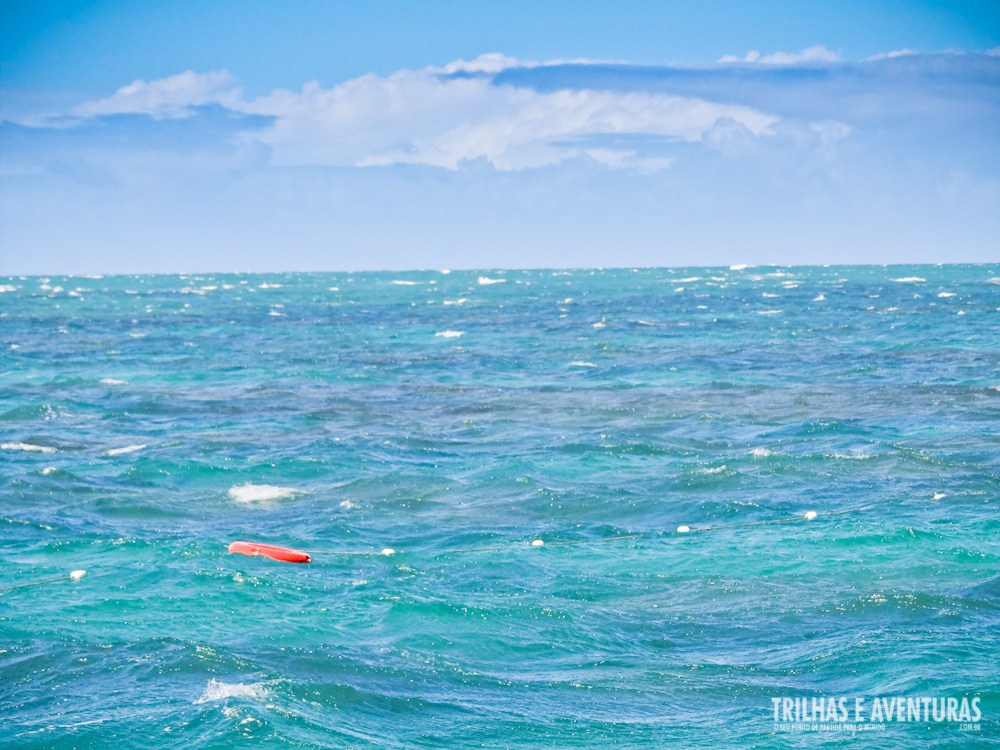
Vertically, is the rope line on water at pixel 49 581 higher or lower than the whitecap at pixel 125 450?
lower

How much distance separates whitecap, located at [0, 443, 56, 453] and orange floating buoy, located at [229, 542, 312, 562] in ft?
35.8

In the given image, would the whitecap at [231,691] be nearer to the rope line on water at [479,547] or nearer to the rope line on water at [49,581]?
the rope line on water at [479,547]

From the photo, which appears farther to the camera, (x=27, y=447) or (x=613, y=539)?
(x=27, y=447)

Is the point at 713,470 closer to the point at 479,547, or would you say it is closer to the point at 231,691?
the point at 479,547

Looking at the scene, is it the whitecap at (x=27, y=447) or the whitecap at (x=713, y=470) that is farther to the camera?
the whitecap at (x=27, y=447)

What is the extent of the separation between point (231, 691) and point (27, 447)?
16.2 m

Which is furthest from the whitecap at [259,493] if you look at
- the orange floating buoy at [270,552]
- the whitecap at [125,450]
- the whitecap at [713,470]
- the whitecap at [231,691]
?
the whitecap at [231,691]

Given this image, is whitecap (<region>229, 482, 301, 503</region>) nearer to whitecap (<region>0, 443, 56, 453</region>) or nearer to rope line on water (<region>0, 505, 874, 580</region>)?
rope line on water (<region>0, 505, 874, 580</region>)

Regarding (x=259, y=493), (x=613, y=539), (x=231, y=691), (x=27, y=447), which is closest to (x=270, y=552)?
(x=231, y=691)

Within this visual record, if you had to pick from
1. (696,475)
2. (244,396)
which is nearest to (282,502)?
(696,475)

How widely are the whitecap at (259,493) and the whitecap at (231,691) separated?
29.6 ft

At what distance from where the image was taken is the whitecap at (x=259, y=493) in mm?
19641

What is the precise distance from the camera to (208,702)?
33.5 feet

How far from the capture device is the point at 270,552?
48.2 ft
